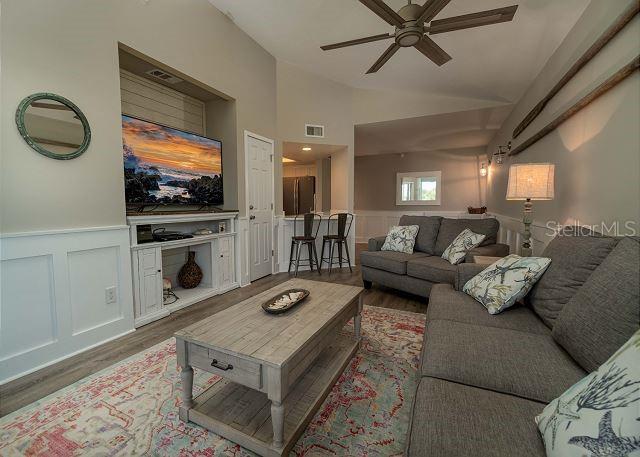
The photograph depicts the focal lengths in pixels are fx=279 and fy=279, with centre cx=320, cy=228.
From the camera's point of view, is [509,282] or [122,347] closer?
[509,282]

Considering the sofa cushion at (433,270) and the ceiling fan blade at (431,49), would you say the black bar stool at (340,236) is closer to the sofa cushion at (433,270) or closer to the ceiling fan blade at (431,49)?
the sofa cushion at (433,270)

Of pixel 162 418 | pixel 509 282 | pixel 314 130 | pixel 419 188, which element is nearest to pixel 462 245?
pixel 509 282

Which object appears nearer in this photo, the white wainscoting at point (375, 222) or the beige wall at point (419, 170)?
the beige wall at point (419, 170)

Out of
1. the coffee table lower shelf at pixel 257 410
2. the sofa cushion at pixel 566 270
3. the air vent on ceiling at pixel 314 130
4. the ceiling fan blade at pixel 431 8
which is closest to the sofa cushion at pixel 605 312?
the sofa cushion at pixel 566 270

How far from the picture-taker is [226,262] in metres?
3.68

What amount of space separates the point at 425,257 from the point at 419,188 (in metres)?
4.74

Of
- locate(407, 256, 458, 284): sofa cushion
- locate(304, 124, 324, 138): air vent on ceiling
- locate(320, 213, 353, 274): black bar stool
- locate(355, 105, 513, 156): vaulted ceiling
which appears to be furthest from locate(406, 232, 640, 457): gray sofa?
locate(304, 124, 324, 138): air vent on ceiling

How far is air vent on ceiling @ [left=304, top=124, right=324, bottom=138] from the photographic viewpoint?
4814 millimetres

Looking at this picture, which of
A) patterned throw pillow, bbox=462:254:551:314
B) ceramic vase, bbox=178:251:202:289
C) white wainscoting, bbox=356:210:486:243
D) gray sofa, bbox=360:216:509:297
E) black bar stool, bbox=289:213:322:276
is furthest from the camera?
white wainscoting, bbox=356:210:486:243

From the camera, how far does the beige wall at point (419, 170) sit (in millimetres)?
7109

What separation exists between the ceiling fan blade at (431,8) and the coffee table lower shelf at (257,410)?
246 centimetres

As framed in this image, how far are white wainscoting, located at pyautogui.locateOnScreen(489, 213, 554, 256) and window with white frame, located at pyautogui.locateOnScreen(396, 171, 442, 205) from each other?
2419mm

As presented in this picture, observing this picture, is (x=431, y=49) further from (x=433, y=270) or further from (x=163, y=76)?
(x=163, y=76)

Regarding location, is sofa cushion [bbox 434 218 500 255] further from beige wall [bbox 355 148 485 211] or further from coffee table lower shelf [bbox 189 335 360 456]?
beige wall [bbox 355 148 485 211]
